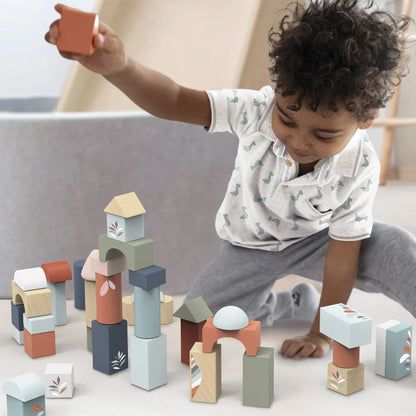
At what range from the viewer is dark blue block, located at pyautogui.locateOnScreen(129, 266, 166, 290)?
0.79 m

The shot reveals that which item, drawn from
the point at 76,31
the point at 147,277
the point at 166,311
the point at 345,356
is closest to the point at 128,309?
the point at 166,311

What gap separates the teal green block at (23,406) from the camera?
29.0 inches

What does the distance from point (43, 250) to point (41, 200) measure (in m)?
0.10

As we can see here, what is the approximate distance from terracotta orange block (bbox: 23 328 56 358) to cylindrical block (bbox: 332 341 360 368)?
16.5 inches

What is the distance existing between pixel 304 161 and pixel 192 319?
0.89 ft

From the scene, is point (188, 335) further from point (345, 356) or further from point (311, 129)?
point (311, 129)

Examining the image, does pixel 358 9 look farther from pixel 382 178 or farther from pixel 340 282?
pixel 382 178

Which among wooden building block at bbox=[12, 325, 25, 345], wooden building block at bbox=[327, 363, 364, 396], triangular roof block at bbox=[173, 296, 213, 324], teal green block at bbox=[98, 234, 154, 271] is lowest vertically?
wooden building block at bbox=[12, 325, 25, 345]

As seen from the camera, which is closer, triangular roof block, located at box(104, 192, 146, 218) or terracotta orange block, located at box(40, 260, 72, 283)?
triangular roof block, located at box(104, 192, 146, 218)

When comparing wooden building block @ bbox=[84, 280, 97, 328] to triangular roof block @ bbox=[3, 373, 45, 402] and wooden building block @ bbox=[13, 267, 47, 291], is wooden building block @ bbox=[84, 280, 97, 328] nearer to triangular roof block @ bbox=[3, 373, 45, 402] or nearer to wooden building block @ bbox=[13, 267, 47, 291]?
wooden building block @ bbox=[13, 267, 47, 291]

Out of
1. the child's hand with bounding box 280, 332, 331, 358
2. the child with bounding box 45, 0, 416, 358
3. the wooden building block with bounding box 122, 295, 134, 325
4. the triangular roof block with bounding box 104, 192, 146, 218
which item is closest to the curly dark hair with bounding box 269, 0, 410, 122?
the child with bounding box 45, 0, 416, 358

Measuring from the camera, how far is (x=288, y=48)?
81 centimetres

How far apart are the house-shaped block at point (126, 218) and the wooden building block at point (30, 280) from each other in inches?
6.7

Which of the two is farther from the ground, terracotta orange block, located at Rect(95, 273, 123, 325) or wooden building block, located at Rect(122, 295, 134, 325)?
terracotta orange block, located at Rect(95, 273, 123, 325)
